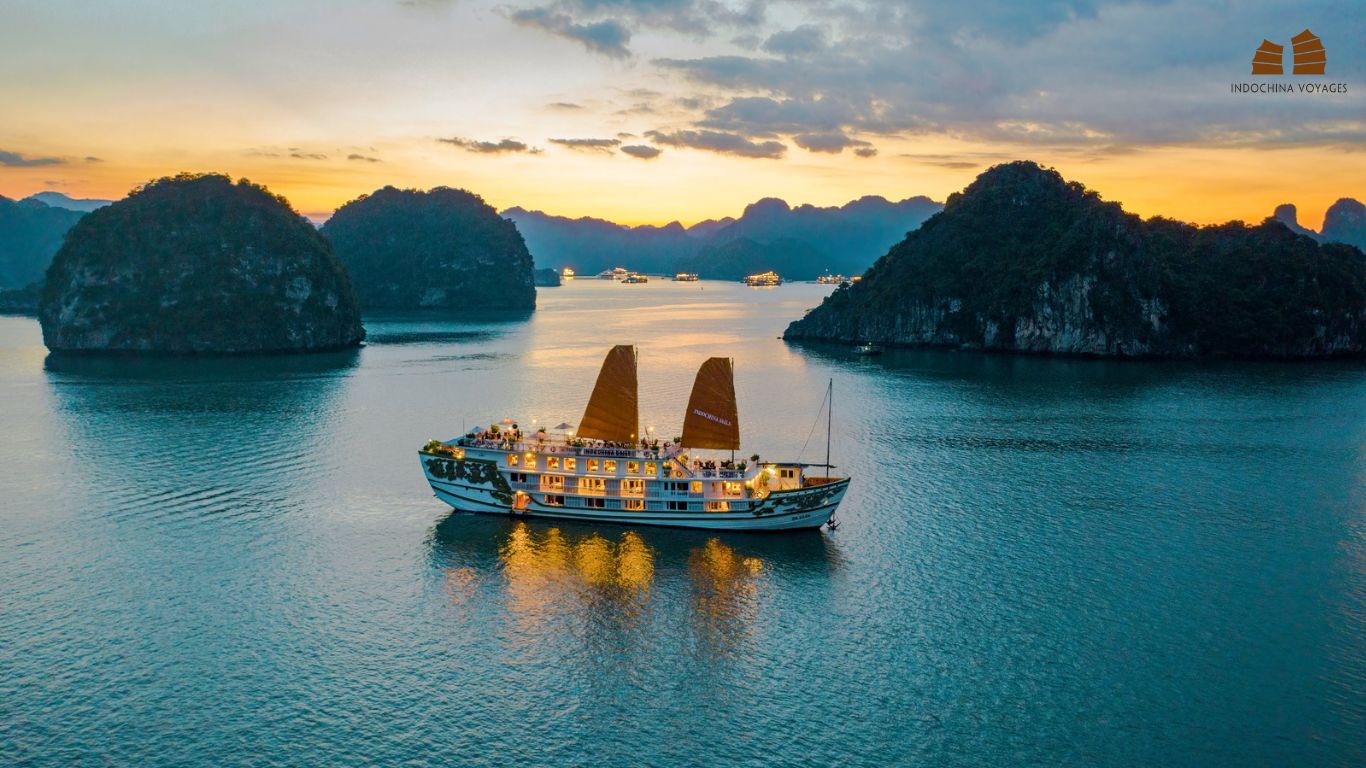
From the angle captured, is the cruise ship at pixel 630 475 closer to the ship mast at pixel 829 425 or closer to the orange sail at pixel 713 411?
the orange sail at pixel 713 411

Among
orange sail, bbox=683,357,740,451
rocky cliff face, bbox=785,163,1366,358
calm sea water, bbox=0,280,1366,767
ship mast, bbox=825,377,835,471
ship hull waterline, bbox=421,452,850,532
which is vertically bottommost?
calm sea water, bbox=0,280,1366,767

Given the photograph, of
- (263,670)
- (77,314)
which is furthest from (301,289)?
(263,670)

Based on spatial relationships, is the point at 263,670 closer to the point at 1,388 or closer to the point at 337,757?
the point at 337,757

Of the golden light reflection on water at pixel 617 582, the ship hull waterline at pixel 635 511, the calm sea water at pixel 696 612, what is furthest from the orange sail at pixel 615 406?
the calm sea water at pixel 696 612

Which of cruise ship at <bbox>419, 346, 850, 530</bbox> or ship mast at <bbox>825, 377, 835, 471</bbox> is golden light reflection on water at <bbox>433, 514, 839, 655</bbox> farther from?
ship mast at <bbox>825, 377, 835, 471</bbox>

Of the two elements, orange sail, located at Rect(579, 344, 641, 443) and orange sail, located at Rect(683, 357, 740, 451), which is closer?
orange sail, located at Rect(683, 357, 740, 451)

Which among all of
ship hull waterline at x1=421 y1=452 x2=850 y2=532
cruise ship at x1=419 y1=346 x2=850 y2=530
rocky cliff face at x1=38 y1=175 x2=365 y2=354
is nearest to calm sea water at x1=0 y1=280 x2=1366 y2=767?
ship hull waterline at x1=421 y1=452 x2=850 y2=532

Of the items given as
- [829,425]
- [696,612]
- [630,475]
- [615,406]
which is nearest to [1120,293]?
[829,425]
